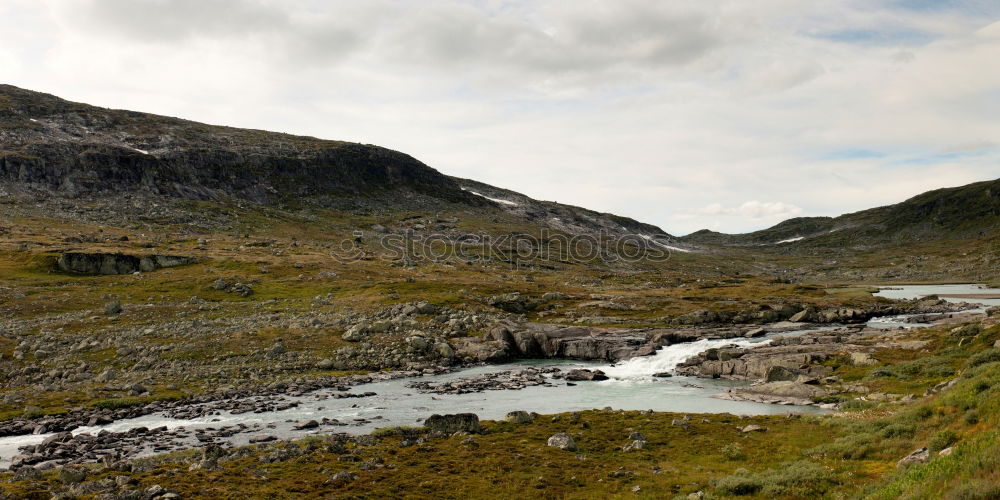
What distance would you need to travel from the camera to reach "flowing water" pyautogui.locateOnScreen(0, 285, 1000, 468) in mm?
41625

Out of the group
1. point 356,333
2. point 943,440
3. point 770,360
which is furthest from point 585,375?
point 943,440

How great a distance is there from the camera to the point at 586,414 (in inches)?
1777

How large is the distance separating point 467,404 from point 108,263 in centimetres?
9365

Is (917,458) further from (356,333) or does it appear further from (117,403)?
Result: (356,333)

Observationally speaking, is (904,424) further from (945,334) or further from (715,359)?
(945,334)

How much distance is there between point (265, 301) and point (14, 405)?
49.4 meters

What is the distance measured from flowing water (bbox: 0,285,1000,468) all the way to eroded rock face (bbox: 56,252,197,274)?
7776cm

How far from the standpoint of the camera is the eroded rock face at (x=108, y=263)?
10362 cm

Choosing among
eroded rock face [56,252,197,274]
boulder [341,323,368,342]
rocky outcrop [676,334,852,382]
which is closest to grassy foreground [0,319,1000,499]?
rocky outcrop [676,334,852,382]

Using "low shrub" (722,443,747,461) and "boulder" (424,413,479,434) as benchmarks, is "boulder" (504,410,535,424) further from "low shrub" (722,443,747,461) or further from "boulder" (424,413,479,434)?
"low shrub" (722,443,747,461)

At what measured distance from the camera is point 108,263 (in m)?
106

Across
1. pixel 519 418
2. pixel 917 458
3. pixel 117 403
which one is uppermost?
→ pixel 917 458

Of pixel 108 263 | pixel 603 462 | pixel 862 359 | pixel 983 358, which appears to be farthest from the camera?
pixel 108 263

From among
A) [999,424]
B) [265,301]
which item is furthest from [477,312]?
[999,424]
